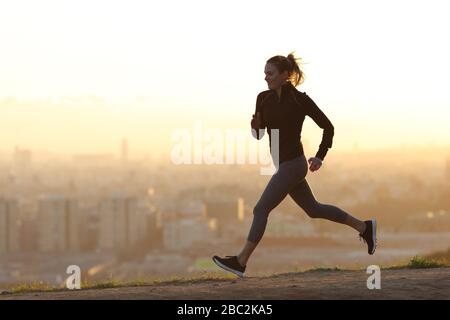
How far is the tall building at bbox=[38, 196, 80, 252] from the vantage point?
95375mm

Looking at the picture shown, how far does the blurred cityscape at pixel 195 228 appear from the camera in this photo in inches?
2911

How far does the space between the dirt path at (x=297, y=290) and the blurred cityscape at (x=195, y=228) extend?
4939 cm

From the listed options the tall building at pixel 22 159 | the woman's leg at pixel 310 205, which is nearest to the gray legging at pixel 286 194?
the woman's leg at pixel 310 205

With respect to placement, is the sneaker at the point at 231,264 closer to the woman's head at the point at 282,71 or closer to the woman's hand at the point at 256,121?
the woman's hand at the point at 256,121

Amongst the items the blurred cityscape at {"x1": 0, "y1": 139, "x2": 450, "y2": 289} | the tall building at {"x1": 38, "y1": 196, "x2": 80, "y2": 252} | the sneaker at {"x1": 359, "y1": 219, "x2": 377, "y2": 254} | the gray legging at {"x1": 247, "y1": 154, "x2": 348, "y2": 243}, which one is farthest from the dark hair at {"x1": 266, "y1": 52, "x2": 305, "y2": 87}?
the tall building at {"x1": 38, "y1": 196, "x2": 80, "y2": 252}

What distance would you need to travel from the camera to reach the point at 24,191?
141 metres

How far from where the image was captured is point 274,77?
7.16 meters

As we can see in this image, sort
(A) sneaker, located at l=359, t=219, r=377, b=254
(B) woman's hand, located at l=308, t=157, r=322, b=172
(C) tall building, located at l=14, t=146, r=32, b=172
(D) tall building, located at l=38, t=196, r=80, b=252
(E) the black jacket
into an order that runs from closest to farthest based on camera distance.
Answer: (B) woman's hand, located at l=308, t=157, r=322, b=172 < (E) the black jacket < (A) sneaker, located at l=359, t=219, r=377, b=254 < (D) tall building, located at l=38, t=196, r=80, b=252 < (C) tall building, located at l=14, t=146, r=32, b=172

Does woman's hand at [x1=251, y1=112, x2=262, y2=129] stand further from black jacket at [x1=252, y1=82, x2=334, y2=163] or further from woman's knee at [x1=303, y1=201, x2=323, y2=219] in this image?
woman's knee at [x1=303, y1=201, x2=323, y2=219]

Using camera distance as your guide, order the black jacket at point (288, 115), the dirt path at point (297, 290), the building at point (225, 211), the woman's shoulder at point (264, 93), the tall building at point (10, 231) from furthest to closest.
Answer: the building at point (225, 211) < the tall building at point (10, 231) < the woman's shoulder at point (264, 93) < the black jacket at point (288, 115) < the dirt path at point (297, 290)

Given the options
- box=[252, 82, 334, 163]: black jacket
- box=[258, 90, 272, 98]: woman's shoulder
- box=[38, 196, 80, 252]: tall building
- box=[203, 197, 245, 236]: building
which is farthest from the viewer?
box=[203, 197, 245, 236]: building

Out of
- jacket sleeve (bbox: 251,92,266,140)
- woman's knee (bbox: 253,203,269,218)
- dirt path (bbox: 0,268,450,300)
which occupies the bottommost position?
dirt path (bbox: 0,268,450,300)

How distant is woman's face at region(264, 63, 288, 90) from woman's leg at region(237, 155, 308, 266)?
550 millimetres
